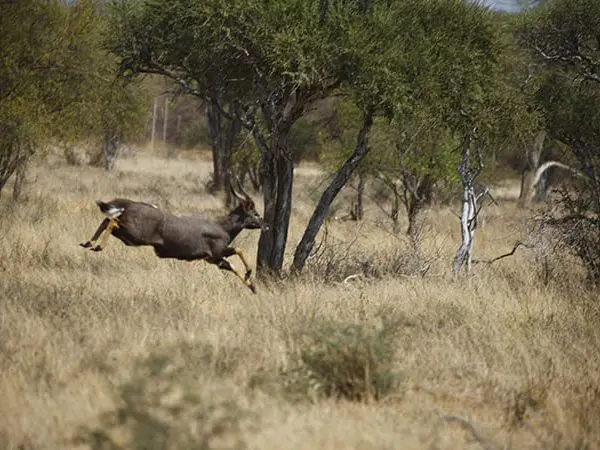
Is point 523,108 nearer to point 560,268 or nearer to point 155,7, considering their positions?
point 560,268

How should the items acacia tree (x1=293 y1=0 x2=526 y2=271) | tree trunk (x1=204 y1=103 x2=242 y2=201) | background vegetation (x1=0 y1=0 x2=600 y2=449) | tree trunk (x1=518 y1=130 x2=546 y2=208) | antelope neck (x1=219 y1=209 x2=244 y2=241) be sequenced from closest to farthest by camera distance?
background vegetation (x1=0 y1=0 x2=600 y2=449) → antelope neck (x1=219 y1=209 x2=244 y2=241) → acacia tree (x1=293 y1=0 x2=526 y2=271) → tree trunk (x1=204 y1=103 x2=242 y2=201) → tree trunk (x1=518 y1=130 x2=546 y2=208)

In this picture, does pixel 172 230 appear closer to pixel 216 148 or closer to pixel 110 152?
pixel 216 148

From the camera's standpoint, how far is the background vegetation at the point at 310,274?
5438 millimetres

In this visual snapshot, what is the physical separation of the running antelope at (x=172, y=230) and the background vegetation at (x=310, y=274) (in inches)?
22.5

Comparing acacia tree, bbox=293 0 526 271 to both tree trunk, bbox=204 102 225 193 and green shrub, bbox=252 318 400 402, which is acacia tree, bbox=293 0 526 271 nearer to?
green shrub, bbox=252 318 400 402

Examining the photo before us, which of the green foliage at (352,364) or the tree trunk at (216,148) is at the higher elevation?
the tree trunk at (216,148)

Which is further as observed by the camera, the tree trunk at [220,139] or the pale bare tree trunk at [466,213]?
the tree trunk at [220,139]

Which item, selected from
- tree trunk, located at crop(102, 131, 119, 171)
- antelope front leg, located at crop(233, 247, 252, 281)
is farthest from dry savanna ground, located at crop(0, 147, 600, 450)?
tree trunk, located at crop(102, 131, 119, 171)

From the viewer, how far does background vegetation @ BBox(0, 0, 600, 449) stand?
544cm

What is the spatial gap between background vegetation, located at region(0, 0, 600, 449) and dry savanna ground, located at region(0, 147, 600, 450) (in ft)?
0.09

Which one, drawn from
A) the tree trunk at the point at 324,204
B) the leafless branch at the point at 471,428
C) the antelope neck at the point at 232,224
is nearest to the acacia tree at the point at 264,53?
the tree trunk at the point at 324,204

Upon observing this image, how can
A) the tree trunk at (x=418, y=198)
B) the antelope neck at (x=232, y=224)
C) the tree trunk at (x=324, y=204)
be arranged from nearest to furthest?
the antelope neck at (x=232, y=224)
the tree trunk at (x=324, y=204)
the tree trunk at (x=418, y=198)

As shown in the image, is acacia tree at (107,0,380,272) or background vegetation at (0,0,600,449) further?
acacia tree at (107,0,380,272)

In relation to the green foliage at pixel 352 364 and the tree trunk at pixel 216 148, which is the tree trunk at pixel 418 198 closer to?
the tree trunk at pixel 216 148
